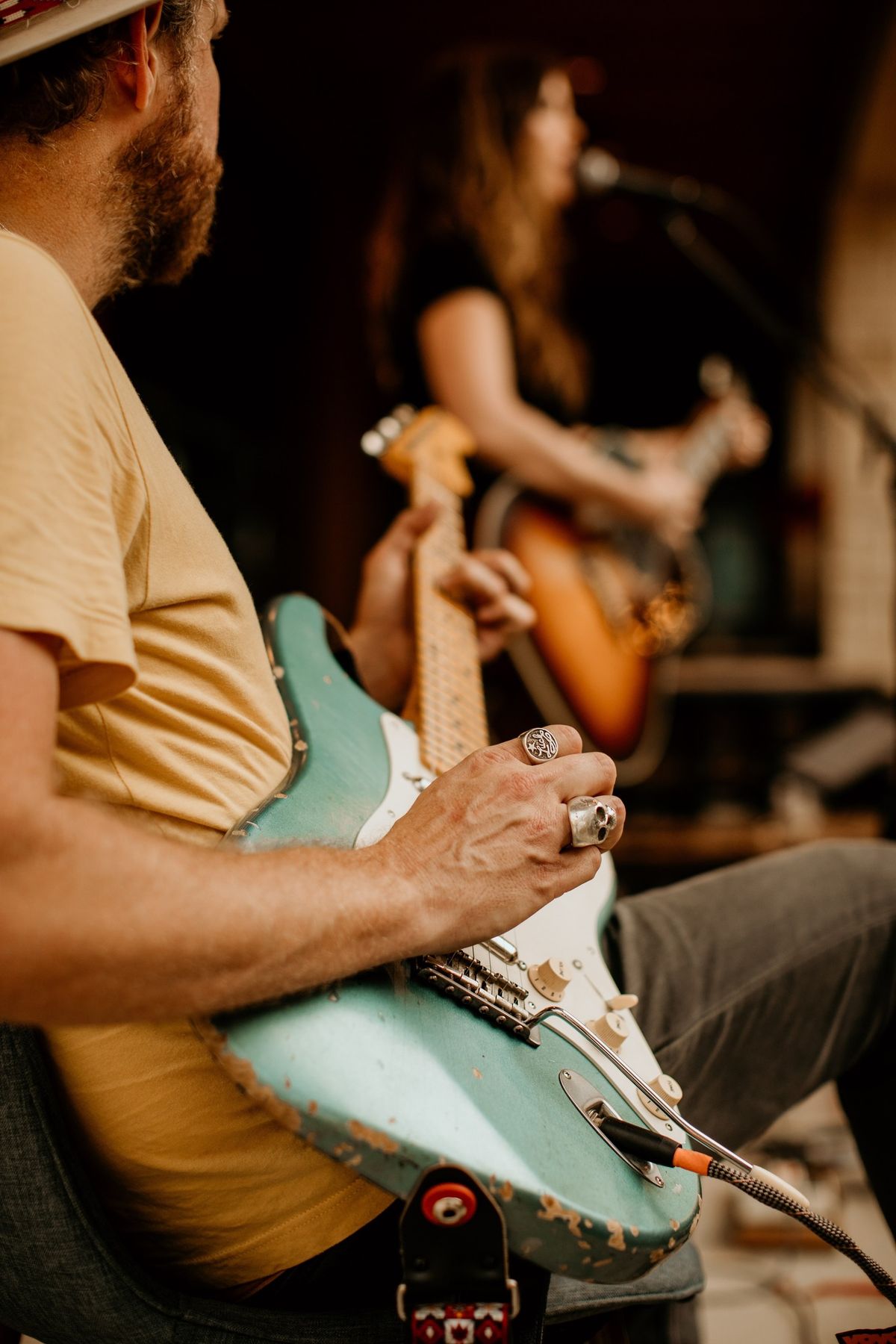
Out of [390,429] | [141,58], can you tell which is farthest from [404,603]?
[141,58]

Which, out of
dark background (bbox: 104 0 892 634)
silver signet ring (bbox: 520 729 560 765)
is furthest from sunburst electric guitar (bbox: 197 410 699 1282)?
dark background (bbox: 104 0 892 634)

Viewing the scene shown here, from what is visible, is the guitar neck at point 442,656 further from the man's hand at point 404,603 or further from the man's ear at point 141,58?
the man's ear at point 141,58

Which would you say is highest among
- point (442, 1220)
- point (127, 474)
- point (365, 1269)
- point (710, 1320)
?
point (127, 474)

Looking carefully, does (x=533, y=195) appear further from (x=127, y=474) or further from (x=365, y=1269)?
(x=365, y=1269)

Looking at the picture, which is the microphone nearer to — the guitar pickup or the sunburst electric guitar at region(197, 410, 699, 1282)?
the sunburst electric guitar at region(197, 410, 699, 1282)

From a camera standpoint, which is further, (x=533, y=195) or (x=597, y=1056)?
(x=533, y=195)

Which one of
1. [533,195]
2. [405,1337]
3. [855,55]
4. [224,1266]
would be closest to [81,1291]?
[224,1266]

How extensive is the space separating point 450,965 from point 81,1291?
12.5 inches

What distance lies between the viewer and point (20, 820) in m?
0.49

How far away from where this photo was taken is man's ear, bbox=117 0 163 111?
720mm

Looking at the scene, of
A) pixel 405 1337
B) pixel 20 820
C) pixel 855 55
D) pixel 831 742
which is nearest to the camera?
pixel 20 820

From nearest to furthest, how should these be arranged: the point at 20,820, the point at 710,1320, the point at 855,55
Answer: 1. the point at 20,820
2. the point at 710,1320
3. the point at 855,55

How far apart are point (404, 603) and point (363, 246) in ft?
12.5

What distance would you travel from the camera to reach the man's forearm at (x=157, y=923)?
19.5 inches
